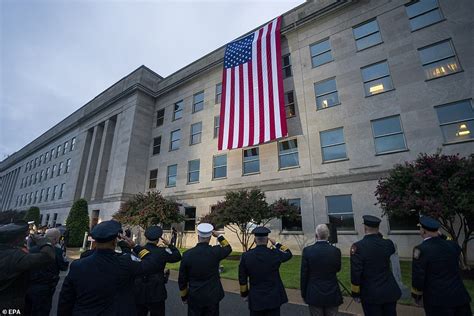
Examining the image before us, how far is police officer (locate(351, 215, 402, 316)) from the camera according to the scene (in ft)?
13.3

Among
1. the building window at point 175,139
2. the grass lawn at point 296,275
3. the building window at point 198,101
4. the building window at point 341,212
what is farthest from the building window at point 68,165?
the building window at point 341,212

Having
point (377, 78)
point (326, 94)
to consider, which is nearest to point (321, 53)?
point (326, 94)

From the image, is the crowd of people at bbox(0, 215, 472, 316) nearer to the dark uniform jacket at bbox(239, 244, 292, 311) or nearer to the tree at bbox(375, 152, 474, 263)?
the dark uniform jacket at bbox(239, 244, 292, 311)

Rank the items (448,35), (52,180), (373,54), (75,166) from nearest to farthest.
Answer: (448,35) → (373,54) → (75,166) → (52,180)

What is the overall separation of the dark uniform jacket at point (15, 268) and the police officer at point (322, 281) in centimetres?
403

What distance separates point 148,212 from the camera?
61.7 ft

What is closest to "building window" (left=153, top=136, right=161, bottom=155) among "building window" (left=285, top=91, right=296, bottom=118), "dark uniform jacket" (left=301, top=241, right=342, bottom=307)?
"building window" (left=285, top=91, right=296, bottom=118)

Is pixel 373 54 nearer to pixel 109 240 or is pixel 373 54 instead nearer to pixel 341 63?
pixel 341 63

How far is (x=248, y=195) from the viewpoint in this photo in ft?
51.9

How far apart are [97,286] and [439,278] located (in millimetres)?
→ 5131

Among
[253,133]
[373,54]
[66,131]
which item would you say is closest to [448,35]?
[373,54]

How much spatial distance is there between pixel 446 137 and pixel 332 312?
14446mm

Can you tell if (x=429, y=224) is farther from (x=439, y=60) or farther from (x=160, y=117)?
(x=160, y=117)

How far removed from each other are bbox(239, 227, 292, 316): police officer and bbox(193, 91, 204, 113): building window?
23246mm
